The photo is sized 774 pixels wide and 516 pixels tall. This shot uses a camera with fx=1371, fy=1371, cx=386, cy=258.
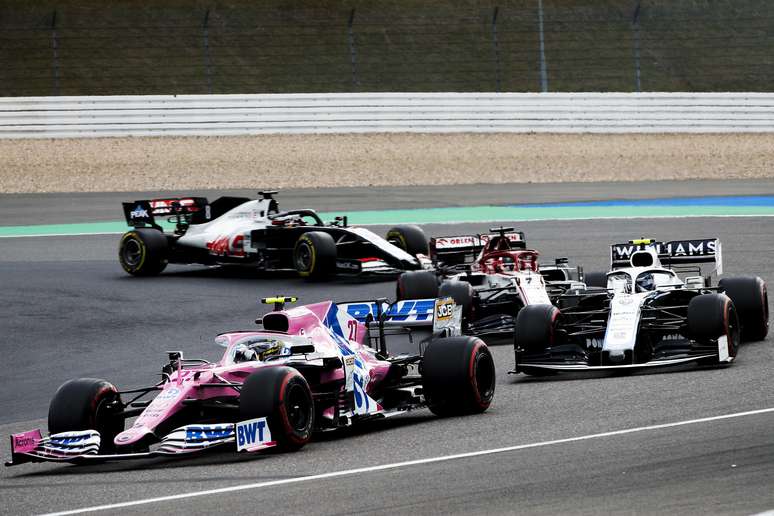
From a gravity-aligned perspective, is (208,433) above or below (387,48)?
below

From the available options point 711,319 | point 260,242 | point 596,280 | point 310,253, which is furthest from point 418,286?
point 711,319

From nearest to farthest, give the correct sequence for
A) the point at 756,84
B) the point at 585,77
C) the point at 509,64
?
1. the point at 756,84
2. the point at 585,77
3. the point at 509,64

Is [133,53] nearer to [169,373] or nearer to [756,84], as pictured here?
[756,84]

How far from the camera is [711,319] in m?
12.9

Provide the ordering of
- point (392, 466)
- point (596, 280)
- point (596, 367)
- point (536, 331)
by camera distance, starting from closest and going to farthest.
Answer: point (392, 466), point (596, 367), point (536, 331), point (596, 280)

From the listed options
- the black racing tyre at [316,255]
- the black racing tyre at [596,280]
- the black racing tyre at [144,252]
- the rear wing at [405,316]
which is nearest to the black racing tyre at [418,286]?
the black racing tyre at [596,280]

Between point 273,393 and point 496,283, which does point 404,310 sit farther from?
point 496,283

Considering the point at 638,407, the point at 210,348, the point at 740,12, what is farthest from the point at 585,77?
the point at 638,407

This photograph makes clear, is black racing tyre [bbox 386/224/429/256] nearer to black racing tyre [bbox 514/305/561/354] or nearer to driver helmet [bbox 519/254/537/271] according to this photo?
driver helmet [bbox 519/254/537/271]

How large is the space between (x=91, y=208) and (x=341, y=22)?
20387 mm

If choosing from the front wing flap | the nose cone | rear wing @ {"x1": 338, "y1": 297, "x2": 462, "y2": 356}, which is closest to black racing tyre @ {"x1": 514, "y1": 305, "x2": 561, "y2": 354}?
the front wing flap

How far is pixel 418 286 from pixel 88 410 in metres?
8.25

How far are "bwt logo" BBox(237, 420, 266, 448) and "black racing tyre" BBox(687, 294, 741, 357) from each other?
526 cm

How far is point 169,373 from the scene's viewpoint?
10273mm
